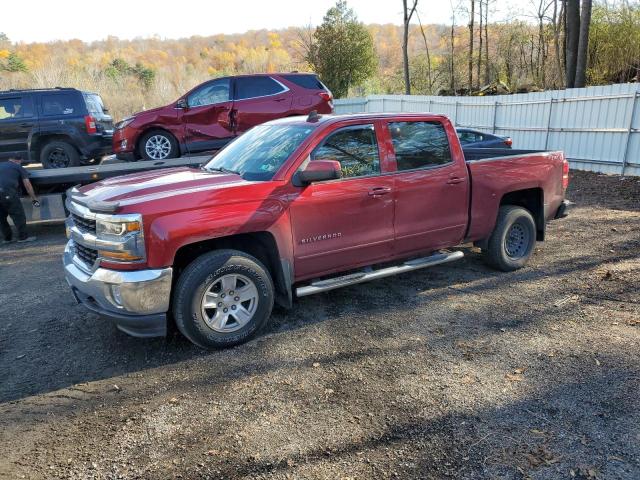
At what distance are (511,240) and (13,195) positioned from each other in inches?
290

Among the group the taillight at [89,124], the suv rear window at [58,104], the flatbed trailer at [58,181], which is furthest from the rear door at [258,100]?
the suv rear window at [58,104]

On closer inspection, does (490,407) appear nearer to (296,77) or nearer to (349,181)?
(349,181)

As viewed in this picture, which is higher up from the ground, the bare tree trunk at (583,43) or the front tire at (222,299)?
the bare tree trunk at (583,43)

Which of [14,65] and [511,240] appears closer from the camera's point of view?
[511,240]

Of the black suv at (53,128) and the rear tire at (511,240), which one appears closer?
the rear tire at (511,240)

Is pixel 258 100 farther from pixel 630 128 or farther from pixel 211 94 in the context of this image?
pixel 630 128

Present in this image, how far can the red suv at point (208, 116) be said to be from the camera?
Result: 8922mm

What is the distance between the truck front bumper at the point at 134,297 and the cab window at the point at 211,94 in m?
6.05

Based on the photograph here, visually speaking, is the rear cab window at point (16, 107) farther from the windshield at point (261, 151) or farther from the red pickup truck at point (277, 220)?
the windshield at point (261, 151)

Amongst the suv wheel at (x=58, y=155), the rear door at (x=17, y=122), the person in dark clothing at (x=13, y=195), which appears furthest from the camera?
the rear door at (x=17, y=122)

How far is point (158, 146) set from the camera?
9102 millimetres

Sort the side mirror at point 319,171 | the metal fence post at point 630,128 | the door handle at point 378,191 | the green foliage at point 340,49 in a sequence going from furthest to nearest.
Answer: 1. the green foliage at point 340,49
2. the metal fence post at point 630,128
3. the door handle at point 378,191
4. the side mirror at point 319,171

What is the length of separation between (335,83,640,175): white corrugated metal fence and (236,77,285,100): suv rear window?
342 inches

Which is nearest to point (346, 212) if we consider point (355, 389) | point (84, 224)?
A: point (355, 389)
